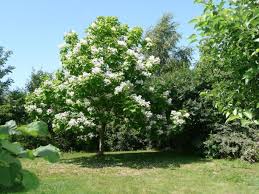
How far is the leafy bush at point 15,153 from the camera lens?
112cm

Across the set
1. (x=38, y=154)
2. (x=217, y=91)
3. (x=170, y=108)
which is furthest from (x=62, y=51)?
(x=38, y=154)

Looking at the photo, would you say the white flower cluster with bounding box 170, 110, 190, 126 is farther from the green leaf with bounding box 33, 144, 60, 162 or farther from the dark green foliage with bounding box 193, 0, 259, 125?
the green leaf with bounding box 33, 144, 60, 162

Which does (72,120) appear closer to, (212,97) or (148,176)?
(148,176)

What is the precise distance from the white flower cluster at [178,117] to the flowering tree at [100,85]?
0.39 meters

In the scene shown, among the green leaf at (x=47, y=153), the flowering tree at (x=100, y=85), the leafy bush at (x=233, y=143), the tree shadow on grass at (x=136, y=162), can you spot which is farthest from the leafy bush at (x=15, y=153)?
the leafy bush at (x=233, y=143)

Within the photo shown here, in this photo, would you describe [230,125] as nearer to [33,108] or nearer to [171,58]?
[33,108]

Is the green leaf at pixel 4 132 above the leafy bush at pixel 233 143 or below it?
below

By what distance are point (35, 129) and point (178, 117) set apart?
55.3 ft

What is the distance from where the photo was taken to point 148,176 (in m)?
13.4

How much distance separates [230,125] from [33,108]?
814 centimetres

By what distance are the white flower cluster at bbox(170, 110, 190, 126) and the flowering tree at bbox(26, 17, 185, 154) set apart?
39 centimetres

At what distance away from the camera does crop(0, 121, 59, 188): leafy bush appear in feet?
3.68

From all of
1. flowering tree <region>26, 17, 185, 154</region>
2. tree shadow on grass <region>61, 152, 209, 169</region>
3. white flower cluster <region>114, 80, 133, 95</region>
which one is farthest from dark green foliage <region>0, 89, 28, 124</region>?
white flower cluster <region>114, 80, 133, 95</region>

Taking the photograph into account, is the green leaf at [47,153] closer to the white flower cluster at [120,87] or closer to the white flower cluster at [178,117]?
the white flower cluster at [120,87]
